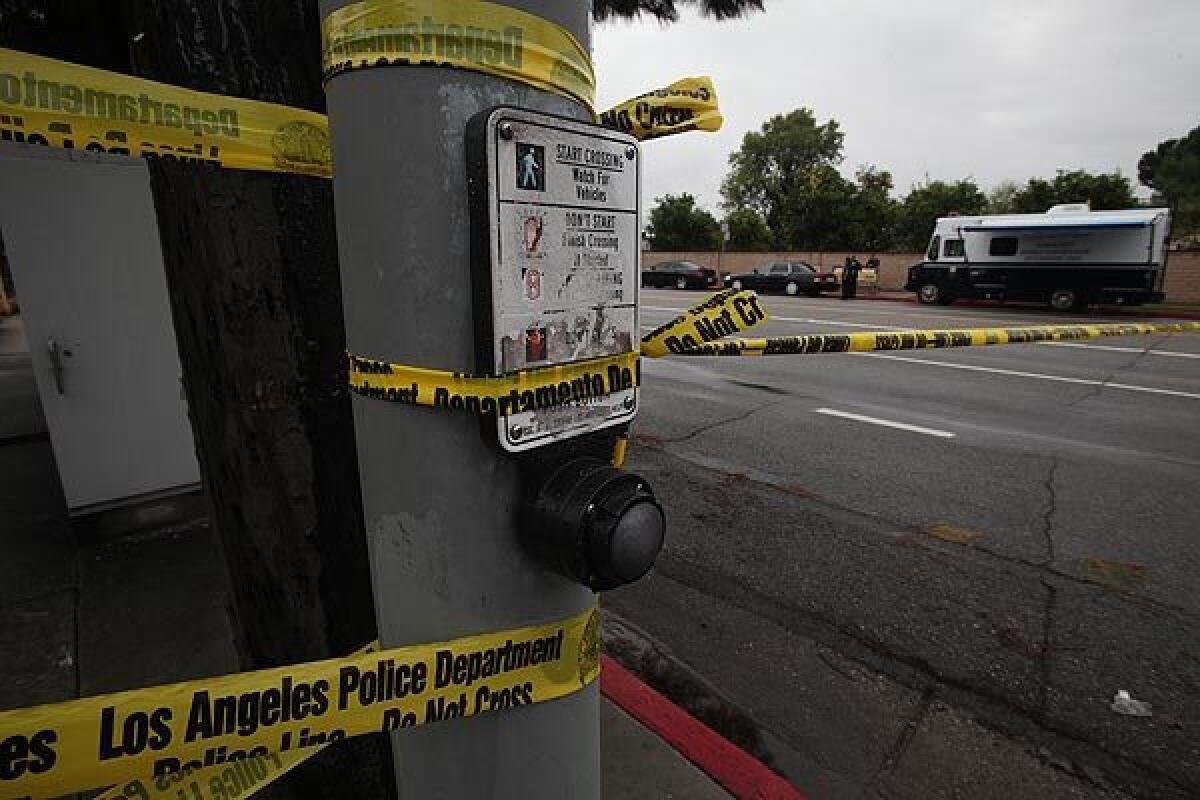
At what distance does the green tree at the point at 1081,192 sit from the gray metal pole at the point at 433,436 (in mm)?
33221

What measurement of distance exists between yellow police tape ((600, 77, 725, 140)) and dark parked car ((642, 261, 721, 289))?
28.7 metres

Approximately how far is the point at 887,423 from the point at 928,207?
33502 mm

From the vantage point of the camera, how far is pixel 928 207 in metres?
35.2

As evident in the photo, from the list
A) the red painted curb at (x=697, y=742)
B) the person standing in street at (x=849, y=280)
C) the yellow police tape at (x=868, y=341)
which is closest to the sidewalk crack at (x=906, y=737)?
the red painted curb at (x=697, y=742)

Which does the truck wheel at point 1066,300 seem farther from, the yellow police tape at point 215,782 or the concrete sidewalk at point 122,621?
the yellow police tape at point 215,782

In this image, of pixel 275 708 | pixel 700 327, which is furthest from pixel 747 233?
pixel 275 708

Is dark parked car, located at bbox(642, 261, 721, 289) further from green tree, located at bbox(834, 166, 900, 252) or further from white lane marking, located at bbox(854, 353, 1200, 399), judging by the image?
white lane marking, located at bbox(854, 353, 1200, 399)

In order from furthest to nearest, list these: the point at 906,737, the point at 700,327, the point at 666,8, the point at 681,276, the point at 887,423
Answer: the point at 681,276 → the point at 887,423 → the point at 666,8 → the point at 906,737 → the point at 700,327

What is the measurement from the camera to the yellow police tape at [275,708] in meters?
0.63

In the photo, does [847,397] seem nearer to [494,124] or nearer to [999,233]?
[494,124]

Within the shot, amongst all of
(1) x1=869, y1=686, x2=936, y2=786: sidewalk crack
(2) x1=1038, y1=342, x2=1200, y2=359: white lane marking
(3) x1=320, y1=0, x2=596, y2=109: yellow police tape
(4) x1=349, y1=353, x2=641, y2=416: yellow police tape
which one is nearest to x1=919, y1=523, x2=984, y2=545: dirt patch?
(1) x1=869, y1=686, x2=936, y2=786: sidewalk crack

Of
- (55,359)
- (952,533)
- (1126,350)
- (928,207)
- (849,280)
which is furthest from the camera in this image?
(928,207)

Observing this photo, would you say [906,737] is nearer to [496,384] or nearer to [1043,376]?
[496,384]

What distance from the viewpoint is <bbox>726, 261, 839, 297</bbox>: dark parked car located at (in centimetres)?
2475
